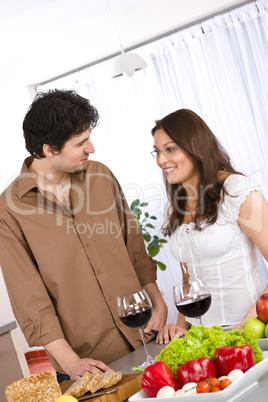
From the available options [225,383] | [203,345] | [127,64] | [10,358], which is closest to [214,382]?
[225,383]

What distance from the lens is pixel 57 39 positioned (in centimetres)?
574

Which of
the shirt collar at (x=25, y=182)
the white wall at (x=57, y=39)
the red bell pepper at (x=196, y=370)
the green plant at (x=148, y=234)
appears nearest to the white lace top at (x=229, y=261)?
the shirt collar at (x=25, y=182)

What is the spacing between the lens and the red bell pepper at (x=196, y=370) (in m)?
1.11

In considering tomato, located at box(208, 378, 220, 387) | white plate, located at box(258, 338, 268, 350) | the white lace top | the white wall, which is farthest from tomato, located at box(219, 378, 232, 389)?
the white wall

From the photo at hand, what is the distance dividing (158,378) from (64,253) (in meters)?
0.94

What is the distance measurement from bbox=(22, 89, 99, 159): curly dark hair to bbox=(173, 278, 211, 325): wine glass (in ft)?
2.94

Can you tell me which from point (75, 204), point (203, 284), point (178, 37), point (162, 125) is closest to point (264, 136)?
point (178, 37)

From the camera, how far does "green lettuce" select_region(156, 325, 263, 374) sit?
1.19 metres

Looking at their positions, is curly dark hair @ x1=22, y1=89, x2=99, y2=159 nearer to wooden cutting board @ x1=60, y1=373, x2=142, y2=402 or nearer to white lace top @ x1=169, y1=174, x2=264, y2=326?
white lace top @ x1=169, y1=174, x2=264, y2=326

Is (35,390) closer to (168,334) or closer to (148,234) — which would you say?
(168,334)

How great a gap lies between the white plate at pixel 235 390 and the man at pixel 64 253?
0.83 m

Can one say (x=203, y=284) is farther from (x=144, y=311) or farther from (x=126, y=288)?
(x=126, y=288)

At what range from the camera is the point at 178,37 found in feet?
16.5

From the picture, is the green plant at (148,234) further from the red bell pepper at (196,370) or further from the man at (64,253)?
the red bell pepper at (196,370)
